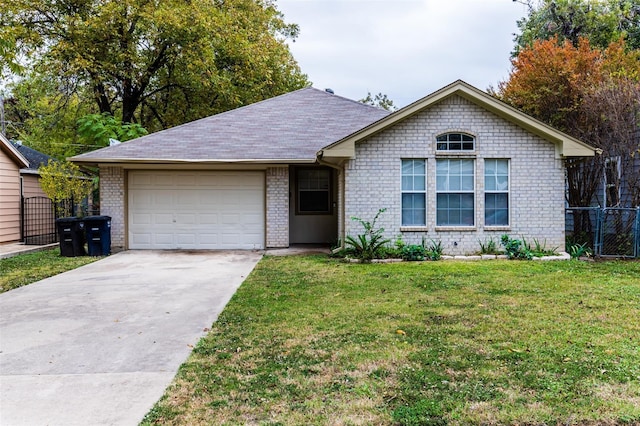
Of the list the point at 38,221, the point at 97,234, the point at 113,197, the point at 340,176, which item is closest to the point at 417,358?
the point at 340,176

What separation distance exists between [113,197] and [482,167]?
9.98 meters

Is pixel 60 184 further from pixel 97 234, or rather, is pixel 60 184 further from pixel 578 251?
pixel 578 251

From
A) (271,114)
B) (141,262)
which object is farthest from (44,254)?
(271,114)

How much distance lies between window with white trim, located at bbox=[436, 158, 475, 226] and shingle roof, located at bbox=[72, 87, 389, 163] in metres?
3.57

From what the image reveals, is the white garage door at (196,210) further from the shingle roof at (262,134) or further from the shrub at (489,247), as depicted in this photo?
the shrub at (489,247)

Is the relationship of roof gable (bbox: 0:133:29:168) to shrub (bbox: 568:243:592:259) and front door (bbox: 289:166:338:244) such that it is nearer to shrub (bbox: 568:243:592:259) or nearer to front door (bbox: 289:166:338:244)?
front door (bbox: 289:166:338:244)

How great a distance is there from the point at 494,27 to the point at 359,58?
12900 mm

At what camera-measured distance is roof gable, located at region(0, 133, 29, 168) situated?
14419mm

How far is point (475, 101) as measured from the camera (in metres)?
11.3

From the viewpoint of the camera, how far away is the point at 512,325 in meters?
5.40

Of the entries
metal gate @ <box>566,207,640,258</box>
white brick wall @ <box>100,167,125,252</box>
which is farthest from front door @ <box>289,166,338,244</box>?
metal gate @ <box>566,207,640,258</box>

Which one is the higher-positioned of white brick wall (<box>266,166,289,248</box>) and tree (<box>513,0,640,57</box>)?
tree (<box>513,0,640,57</box>)

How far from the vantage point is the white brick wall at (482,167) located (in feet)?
37.6

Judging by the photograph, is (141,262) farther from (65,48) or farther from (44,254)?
(65,48)
